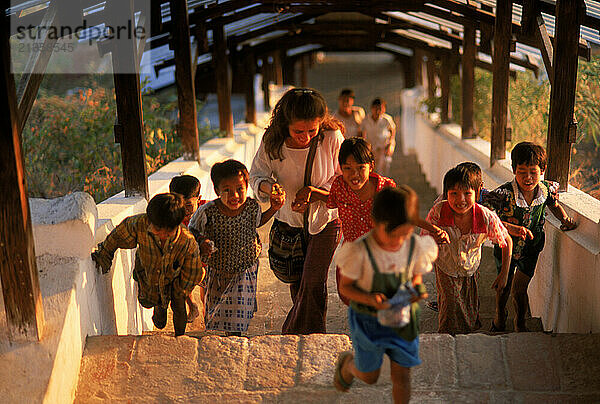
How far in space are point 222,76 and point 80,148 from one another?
7.64 feet

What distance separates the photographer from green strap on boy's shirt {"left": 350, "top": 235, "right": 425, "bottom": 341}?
8.89 ft

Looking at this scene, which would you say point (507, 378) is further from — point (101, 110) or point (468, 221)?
point (101, 110)

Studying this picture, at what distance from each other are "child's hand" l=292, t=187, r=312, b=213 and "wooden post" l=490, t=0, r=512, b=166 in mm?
3719

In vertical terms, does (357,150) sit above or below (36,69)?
below

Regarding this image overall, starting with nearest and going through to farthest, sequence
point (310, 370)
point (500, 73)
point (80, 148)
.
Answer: point (310, 370) → point (500, 73) → point (80, 148)

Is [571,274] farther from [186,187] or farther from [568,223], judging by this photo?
[186,187]

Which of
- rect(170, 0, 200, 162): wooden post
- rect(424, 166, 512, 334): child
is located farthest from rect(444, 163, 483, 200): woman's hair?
rect(170, 0, 200, 162): wooden post

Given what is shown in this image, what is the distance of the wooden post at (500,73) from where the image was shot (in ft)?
21.9

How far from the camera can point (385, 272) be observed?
2705mm

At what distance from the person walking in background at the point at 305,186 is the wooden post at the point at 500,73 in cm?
342

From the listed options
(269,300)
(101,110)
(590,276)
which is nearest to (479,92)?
(101,110)

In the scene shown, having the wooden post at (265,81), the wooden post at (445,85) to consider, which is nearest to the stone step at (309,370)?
the wooden post at (445,85)

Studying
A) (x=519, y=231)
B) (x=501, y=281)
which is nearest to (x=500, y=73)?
(x=519, y=231)

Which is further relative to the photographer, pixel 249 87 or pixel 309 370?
pixel 249 87
